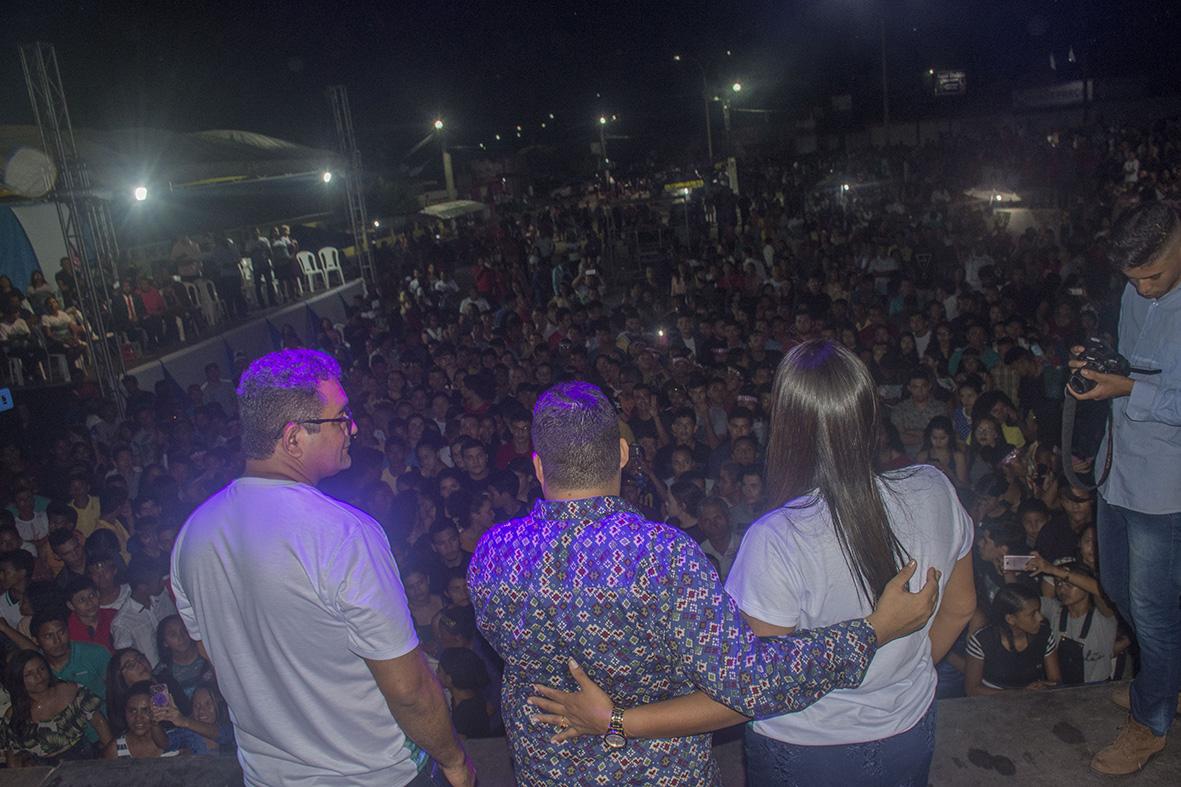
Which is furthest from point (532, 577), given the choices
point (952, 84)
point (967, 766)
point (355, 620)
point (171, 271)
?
point (952, 84)

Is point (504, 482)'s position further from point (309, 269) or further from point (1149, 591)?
point (309, 269)

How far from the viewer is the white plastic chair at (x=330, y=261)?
17.8m

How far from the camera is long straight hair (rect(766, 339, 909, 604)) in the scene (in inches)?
65.2

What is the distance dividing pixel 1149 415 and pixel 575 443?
1.54 meters

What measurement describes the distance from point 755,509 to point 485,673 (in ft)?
6.28

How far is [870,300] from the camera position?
984cm

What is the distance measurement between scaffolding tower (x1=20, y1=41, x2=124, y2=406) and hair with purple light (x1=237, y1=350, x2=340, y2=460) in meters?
8.82

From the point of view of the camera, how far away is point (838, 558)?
1.66 metres

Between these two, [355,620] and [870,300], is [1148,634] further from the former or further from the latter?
[870,300]

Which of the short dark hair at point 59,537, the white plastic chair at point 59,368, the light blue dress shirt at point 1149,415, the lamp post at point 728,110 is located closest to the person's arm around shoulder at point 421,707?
the light blue dress shirt at point 1149,415

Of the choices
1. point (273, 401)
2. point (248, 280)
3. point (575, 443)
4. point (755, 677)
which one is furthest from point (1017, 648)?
point (248, 280)

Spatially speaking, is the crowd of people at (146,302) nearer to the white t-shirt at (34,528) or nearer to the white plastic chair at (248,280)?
the white plastic chair at (248,280)

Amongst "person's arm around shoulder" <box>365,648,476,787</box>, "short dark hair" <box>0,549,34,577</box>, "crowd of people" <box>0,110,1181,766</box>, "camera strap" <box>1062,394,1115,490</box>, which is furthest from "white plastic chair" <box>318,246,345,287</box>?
"camera strap" <box>1062,394,1115,490</box>

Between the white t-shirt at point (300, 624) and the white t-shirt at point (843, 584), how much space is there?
2.67 ft
